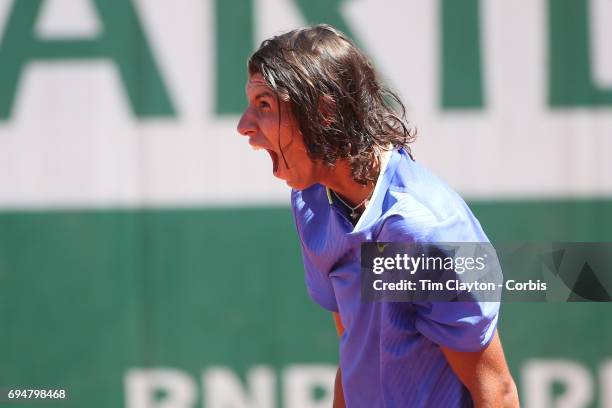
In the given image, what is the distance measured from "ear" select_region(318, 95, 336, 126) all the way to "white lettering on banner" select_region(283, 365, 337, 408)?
196 cm

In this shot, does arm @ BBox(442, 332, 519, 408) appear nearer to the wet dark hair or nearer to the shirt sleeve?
the shirt sleeve

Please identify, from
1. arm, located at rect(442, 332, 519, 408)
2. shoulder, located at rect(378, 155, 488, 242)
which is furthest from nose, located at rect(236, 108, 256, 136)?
arm, located at rect(442, 332, 519, 408)

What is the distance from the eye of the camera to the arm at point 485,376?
134 cm

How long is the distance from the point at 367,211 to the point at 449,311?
7.9 inches

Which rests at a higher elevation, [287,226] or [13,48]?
[13,48]

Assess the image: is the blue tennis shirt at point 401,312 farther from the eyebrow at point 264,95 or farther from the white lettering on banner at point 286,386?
the white lettering on banner at point 286,386

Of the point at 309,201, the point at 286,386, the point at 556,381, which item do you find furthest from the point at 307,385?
the point at 309,201

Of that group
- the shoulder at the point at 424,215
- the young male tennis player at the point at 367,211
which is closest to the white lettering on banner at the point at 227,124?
the young male tennis player at the point at 367,211

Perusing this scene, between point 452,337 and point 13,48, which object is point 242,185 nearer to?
point 13,48

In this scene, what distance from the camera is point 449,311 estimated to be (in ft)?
4.33

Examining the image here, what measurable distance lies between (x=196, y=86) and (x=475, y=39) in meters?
0.99

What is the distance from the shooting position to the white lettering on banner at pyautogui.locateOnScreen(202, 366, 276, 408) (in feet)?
10.8

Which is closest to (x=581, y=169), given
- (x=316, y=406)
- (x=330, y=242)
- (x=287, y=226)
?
(x=287, y=226)

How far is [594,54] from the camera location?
3.19 meters
